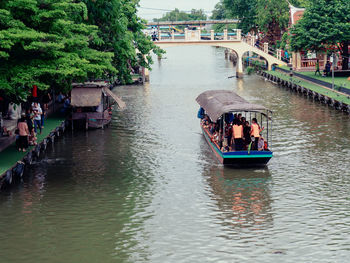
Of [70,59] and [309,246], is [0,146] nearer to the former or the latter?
[70,59]

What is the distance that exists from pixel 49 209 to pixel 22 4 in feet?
27.8

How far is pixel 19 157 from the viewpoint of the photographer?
26.6 meters

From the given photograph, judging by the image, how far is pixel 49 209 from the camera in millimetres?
21797

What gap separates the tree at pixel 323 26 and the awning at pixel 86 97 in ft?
91.6

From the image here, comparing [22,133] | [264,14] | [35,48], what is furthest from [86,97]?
[264,14]

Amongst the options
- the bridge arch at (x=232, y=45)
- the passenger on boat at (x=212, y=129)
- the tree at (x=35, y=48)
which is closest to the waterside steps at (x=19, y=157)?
the tree at (x=35, y=48)

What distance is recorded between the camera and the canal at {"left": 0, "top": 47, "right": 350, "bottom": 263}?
708 inches

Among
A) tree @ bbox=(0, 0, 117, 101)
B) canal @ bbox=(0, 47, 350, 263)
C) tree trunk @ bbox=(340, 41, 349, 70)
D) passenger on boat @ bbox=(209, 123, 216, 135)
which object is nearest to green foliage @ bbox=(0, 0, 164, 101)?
tree @ bbox=(0, 0, 117, 101)

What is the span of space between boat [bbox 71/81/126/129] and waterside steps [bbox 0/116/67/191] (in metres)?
2.11

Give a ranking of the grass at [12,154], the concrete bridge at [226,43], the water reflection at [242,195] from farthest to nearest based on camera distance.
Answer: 1. the concrete bridge at [226,43]
2. the grass at [12,154]
3. the water reflection at [242,195]

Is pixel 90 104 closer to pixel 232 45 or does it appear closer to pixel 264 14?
pixel 232 45

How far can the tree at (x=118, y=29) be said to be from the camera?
3406 cm

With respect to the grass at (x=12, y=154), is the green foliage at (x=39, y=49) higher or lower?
higher

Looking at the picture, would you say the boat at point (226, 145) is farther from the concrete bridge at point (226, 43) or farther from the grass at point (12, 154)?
the concrete bridge at point (226, 43)
